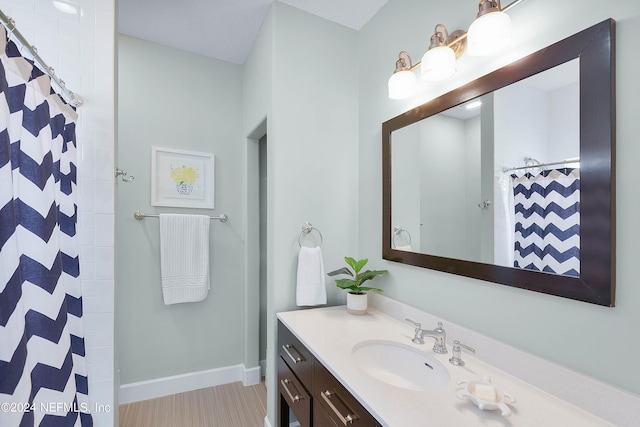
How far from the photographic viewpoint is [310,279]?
1676mm

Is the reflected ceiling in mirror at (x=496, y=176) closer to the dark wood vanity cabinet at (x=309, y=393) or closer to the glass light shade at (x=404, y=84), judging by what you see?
the glass light shade at (x=404, y=84)

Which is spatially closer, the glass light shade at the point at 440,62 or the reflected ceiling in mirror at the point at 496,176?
the reflected ceiling in mirror at the point at 496,176

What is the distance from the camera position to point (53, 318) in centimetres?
92

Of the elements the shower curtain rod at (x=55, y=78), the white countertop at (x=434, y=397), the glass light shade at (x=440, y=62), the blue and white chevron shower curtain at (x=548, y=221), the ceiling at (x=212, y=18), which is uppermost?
the ceiling at (x=212, y=18)

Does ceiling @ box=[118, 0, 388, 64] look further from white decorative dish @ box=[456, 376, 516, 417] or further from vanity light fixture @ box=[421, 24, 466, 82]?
white decorative dish @ box=[456, 376, 516, 417]

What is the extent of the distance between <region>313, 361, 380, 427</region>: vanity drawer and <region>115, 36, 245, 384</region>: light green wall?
146 centimetres

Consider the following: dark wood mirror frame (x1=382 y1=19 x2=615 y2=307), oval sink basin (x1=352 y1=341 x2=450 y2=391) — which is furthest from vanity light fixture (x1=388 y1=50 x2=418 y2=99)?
oval sink basin (x1=352 y1=341 x2=450 y2=391)

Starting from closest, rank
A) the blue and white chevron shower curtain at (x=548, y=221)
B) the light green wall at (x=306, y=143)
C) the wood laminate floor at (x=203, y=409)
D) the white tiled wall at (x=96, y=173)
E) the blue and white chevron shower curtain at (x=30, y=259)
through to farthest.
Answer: the blue and white chevron shower curtain at (x=30, y=259)
the blue and white chevron shower curtain at (x=548, y=221)
the white tiled wall at (x=96, y=173)
the light green wall at (x=306, y=143)
the wood laminate floor at (x=203, y=409)

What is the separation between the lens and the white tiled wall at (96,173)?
4.37 ft

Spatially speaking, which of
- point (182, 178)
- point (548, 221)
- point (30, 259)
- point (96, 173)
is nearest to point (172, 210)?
point (182, 178)

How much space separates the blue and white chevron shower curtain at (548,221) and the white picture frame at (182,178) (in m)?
2.04

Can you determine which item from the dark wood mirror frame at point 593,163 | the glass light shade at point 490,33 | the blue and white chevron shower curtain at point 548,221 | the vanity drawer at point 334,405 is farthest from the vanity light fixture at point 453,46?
the vanity drawer at point 334,405

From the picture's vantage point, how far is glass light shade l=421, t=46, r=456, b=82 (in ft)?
3.83

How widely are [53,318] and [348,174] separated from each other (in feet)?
4.96
